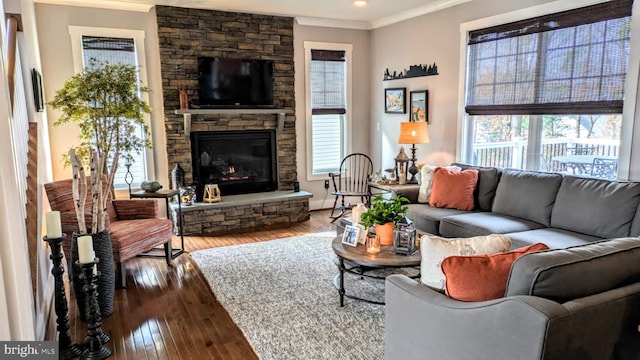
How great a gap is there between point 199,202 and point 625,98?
448 centimetres

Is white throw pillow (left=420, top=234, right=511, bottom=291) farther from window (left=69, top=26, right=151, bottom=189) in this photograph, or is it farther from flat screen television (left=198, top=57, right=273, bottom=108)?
flat screen television (left=198, top=57, right=273, bottom=108)

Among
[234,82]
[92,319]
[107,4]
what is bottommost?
[92,319]

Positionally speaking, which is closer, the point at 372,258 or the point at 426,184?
the point at 372,258

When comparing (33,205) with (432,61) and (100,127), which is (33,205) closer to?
(100,127)

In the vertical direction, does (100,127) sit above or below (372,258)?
above

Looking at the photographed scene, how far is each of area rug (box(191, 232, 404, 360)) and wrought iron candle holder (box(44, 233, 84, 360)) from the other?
3.25ft

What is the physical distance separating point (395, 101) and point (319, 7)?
162 cm

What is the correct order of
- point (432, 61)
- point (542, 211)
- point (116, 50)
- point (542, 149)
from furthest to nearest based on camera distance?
point (432, 61) → point (116, 50) → point (542, 149) → point (542, 211)

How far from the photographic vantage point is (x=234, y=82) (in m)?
5.50

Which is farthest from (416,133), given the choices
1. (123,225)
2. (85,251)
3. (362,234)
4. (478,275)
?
(85,251)

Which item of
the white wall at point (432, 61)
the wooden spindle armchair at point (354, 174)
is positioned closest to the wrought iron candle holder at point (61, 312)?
the white wall at point (432, 61)

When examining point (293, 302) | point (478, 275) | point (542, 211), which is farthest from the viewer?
point (542, 211)

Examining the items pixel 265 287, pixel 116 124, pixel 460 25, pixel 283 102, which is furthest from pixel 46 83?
pixel 460 25

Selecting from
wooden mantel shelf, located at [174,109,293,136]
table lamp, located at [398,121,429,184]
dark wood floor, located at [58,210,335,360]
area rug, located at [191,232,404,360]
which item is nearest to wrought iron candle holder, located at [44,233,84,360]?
dark wood floor, located at [58,210,335,360]
